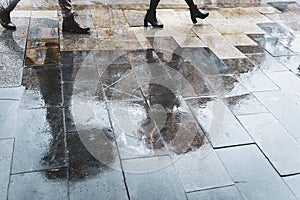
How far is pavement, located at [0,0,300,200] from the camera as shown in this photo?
2479 mm

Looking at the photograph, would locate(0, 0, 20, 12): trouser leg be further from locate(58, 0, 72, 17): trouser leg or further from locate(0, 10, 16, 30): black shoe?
locate(58, 0, 72, 17): trouser leg

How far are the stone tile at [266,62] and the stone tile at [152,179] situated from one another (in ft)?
6.97

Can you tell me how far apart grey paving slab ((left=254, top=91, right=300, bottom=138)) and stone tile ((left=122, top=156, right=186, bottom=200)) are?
1.27 m

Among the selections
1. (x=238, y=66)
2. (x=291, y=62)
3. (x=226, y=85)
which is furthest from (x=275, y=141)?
(x=291, y=62)

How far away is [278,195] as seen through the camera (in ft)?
7.98

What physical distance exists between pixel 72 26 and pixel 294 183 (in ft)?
10.9

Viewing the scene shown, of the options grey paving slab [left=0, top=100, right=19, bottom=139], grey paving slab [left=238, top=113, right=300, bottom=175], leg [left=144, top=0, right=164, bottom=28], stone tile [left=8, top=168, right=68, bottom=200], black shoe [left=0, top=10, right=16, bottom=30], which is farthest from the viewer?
leg [left=144, top=0, right=164, bottom=28]

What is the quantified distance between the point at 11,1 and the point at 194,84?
8.68 ft

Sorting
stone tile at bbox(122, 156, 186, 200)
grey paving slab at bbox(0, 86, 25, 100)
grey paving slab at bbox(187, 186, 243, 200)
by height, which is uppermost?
grey paving slab at bbox(187, 186, 243, 200)

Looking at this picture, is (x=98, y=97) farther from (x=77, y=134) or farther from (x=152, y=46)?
(x=152, y=46)

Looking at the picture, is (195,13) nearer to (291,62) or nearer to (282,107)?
(291,62)

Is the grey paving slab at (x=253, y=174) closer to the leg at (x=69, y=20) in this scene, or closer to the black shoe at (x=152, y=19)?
the black shoe at (x=152, y=19)

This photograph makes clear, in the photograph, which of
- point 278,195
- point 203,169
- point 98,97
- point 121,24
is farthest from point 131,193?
→ point 121,24

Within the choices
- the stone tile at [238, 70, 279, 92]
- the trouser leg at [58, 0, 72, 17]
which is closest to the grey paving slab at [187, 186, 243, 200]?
the stone tile at [238, 70, 279, 92]
